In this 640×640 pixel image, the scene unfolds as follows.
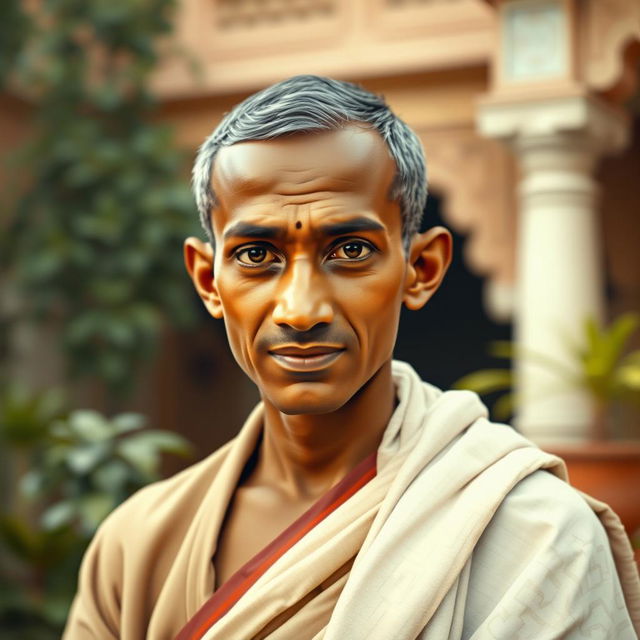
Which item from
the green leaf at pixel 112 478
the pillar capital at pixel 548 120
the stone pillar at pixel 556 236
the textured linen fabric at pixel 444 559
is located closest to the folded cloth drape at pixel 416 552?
the textured linen fabric at pixel 444 559

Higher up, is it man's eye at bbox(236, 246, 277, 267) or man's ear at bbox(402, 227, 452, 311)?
man's eye at bbox(236, 246, 277, 267)

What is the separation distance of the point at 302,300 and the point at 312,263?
6cm

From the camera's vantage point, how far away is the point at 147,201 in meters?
6.94

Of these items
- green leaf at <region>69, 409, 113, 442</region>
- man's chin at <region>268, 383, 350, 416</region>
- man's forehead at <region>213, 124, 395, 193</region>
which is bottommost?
green leaf at <region>69, 409, 113, 442</region>

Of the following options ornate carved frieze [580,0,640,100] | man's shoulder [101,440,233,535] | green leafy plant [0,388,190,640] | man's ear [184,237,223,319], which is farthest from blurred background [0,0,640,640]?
man's ear [184,237,223,319]

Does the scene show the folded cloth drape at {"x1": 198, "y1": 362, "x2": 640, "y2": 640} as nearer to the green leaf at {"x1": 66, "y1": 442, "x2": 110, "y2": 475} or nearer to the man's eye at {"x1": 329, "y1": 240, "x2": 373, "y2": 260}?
the man's eye at {"x1": 329, "y1": 240, "x2": 373, "y2": 260}

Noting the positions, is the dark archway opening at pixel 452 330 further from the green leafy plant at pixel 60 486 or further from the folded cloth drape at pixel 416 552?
the folded cloth drape at pixel 416 552

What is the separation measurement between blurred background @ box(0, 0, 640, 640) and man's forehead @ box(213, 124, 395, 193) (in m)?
3.72

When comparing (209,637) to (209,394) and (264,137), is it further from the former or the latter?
(209,394)

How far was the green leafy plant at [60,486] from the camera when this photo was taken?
400 cm

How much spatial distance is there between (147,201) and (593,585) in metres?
5.86

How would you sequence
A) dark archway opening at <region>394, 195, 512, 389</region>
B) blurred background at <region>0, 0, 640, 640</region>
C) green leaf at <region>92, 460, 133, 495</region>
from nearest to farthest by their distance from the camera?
green leaf at <region>92, 460, 133, 495</region>
blurred background at <region>0, 0, 640, 640</region>
dark archway opening at <region>394, 195, 512, 389</region>

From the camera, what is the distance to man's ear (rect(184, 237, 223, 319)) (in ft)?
5.12

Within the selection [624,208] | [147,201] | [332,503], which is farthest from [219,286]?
[624,208]
